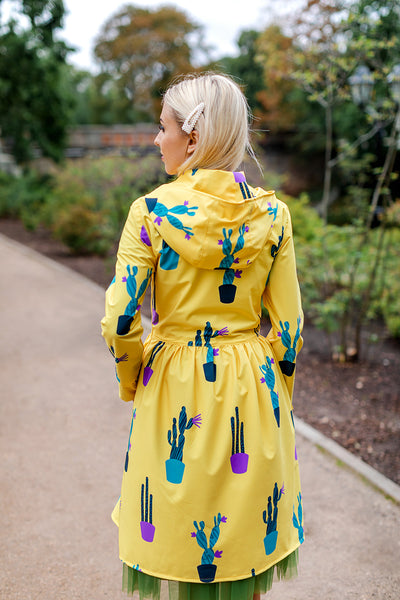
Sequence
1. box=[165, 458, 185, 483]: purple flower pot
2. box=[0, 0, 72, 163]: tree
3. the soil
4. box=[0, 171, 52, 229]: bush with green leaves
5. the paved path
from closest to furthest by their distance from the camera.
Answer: box=[165, 458, 185, 483]: purple flower pot → the paved path → the soil → box=[0, 0, 72, 163]: tree → box=[0, 171, 52, 229]: bush with green leaves

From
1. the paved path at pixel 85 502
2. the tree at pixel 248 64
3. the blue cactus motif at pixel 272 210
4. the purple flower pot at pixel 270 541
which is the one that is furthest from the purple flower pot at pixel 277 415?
the tree at pixel 248 64

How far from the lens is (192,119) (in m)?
1.63

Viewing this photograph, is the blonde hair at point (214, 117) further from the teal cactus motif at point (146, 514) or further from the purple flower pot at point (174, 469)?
the teal cactus motif at point (146, 514)

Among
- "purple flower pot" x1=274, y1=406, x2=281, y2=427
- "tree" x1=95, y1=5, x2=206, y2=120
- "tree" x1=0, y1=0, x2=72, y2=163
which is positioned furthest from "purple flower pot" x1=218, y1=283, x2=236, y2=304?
"tree" x1=95, y1=5, x2=206, y2=120

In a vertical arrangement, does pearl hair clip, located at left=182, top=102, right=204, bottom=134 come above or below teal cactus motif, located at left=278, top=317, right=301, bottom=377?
above

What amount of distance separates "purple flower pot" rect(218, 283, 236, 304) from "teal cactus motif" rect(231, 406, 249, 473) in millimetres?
345

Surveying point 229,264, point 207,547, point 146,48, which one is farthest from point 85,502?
point 146,48

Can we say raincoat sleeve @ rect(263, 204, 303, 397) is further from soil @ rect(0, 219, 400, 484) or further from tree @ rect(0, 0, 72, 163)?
tree @ rect(0, 0, 72, 163)

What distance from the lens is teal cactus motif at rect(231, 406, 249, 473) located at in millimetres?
1751

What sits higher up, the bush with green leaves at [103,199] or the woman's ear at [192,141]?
the woman's ear at [192,141]

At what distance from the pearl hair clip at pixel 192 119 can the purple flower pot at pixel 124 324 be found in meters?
0.59

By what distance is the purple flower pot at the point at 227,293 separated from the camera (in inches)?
68.6

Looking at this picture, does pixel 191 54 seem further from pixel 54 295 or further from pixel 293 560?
pixel 293 560

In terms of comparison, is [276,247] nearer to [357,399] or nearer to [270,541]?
[270,541]
